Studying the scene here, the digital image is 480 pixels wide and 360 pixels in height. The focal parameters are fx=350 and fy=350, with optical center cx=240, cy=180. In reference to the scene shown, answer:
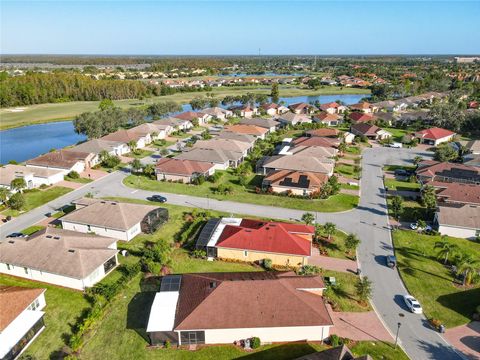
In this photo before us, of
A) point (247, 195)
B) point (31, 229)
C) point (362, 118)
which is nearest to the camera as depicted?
point (31, 229)

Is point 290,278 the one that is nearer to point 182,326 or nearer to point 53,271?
point 182,326

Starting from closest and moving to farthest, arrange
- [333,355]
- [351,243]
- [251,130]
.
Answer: [333,355] < [351,243] < [251,130]

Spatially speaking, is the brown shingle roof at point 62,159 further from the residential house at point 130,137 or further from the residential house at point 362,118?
the residential house at point 362,118

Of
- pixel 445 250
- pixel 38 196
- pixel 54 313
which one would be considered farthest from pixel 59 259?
pixel 445 250

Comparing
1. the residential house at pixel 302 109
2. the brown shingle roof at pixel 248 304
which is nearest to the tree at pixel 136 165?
the brown shingle roof at pixel 248 304

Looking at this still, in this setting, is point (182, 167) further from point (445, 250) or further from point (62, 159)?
point (445, 250)

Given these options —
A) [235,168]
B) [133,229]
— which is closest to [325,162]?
[235,168]

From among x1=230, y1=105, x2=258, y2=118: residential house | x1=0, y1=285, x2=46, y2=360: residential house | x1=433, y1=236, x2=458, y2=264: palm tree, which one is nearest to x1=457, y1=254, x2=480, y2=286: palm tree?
x1=433, y1=236, x2=458, y2=264: palm tree
